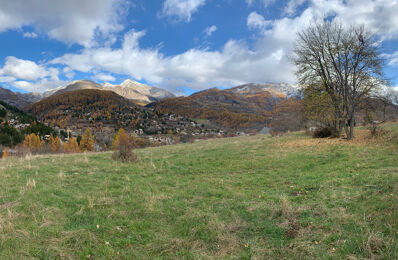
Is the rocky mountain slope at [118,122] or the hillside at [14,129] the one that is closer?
the hillside at [14,129]

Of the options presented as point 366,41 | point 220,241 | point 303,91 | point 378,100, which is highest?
point 366,41

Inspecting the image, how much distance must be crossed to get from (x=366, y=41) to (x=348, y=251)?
20.4 metres

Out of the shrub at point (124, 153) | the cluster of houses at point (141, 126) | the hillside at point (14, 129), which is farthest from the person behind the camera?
the cluster of houses at point (141, 126)

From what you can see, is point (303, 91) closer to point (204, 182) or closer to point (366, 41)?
point (366, 41)

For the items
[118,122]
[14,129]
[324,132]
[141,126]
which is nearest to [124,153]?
[324,132]

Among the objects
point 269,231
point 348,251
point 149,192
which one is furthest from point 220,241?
point 149,192

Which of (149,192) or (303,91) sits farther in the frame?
(303,91)

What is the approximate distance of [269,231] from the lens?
521cm

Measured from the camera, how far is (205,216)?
19.6ft

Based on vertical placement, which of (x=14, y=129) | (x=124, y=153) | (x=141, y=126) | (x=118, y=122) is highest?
(x=118, y=122)

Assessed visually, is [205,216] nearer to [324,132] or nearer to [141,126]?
[324,132]

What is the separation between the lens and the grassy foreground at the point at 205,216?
4.37 m

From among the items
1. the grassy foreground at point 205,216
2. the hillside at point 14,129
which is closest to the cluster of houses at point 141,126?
the hillside at point 14,129

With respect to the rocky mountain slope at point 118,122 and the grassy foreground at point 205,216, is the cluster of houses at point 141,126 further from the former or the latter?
the grassy foreground at point 205,216
